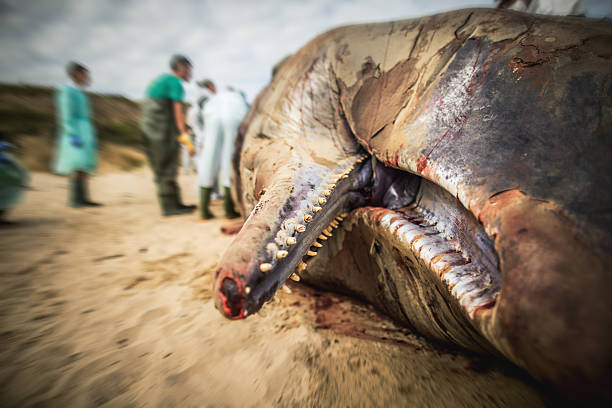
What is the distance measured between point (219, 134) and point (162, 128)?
0.93m

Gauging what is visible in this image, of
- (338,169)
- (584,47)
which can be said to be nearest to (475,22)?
(584,47)

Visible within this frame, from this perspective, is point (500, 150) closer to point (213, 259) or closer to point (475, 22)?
point (475, 22)

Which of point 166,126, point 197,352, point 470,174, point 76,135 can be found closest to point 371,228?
point 470,174

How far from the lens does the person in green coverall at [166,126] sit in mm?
3336

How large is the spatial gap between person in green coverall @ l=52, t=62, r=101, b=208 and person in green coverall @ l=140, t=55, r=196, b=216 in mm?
1041

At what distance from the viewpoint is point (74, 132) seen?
361cm

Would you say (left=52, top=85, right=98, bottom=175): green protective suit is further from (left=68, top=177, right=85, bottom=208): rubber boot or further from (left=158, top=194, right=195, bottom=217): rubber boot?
(left=158, top=194, right=195, bottom=217): rubber boot

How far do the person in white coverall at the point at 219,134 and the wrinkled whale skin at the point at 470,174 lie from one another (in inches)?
69.7

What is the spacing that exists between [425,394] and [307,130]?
132 cm

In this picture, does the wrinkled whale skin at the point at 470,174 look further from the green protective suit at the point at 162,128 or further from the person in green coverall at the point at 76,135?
the person in green coverall at the point at 76,135

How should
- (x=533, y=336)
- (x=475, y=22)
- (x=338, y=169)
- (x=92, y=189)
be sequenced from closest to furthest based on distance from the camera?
(x=533, y=336) → (x=475, y=22) → (x=338, y=169) → (x=92, y=189)

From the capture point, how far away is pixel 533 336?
503 mm

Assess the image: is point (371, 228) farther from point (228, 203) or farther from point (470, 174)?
point (228, 203)

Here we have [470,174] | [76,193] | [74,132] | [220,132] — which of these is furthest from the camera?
[76,193]
